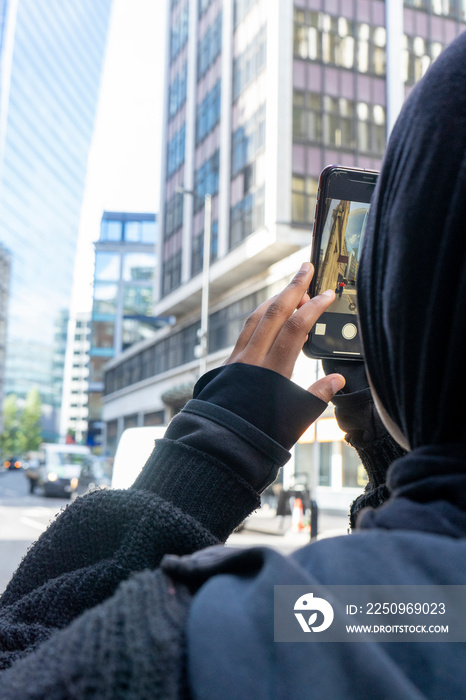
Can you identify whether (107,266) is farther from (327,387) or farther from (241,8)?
(327,387)

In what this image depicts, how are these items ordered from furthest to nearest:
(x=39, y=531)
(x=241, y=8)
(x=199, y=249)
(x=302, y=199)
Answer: (x=199, y=249) < (x=241, y=8) < (x=302, y=199) < (x=39, y=531)

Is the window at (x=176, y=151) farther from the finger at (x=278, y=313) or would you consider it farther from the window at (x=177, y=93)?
the finger at (x=278, y=313)

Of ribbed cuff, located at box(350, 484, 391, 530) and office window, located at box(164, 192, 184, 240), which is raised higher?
office window, located at box(164, 192, 184, 240)

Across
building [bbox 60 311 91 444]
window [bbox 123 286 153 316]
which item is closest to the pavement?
window [bbox 123 286 153 316]

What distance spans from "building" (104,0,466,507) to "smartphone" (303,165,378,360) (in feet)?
71.0

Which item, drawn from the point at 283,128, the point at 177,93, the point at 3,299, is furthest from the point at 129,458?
the point at 3,299

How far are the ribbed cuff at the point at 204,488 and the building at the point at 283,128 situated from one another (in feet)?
72.3

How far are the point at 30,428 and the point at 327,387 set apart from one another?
368 ft

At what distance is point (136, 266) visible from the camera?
72125 millimetres

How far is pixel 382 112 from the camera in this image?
90.4ft

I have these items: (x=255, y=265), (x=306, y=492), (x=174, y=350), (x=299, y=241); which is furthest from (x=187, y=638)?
(x=174, y=350)

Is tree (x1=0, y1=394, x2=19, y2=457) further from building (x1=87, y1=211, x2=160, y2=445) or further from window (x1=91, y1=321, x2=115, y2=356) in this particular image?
window (x1=91, y1=321, x2=115, y2=356)

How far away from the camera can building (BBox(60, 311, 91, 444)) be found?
136m

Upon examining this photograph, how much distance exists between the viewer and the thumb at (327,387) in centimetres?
101
